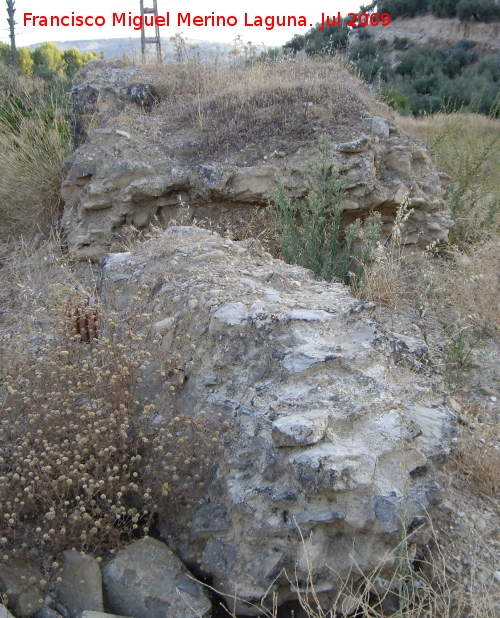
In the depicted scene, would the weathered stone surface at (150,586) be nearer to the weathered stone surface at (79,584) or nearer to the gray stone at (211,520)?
the weathered stone surface at (79,584)

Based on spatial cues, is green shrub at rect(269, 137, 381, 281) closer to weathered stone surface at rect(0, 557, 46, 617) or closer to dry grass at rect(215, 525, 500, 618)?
dry grass at rect(215, 525, 500, 618)

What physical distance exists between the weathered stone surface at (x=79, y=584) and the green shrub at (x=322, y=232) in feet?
8.72

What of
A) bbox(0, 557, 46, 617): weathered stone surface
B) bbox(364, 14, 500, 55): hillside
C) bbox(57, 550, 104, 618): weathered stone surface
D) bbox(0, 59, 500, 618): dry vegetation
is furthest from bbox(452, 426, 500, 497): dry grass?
bbox(364, 14, 500, 55): hillside

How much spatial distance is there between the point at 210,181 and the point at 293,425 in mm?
3493

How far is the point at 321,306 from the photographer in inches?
119

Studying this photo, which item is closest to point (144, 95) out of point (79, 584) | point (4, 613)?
point (79, 584)

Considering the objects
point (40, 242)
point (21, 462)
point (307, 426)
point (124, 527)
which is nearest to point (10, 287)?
point (40, 242)

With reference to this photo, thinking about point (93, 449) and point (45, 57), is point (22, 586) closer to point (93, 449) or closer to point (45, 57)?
point (93, 449)

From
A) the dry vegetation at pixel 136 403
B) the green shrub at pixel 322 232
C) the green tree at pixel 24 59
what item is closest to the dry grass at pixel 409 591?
the dry vegetation at pixel 136 403

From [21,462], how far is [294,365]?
123cm

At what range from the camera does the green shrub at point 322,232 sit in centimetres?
438

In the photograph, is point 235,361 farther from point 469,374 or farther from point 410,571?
point 469,374

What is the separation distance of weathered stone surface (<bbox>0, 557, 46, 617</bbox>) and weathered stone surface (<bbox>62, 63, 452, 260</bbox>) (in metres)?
3.53

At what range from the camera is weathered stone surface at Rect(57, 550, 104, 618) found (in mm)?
2246
